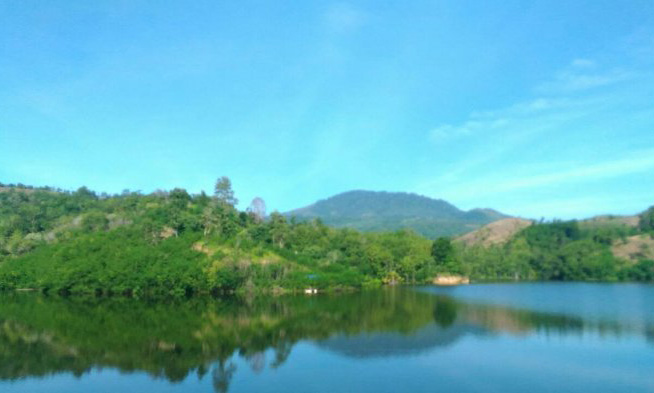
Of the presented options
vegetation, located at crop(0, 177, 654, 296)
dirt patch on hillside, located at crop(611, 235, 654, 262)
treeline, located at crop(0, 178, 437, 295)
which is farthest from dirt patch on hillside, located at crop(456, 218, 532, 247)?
treeline, located at crop(0, 178, 437, 295)

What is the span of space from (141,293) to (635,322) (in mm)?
52416

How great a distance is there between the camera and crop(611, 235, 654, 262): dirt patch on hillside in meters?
108

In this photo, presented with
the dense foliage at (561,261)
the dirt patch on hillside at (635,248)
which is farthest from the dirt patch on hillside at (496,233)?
the dirt patch on hillside at (635,248)

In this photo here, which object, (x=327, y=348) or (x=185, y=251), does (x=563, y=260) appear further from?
(x=327, y=348)

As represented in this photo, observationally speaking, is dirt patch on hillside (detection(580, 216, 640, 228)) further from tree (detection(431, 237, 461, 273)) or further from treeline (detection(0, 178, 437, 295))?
treeline (detection(0, 178, 437, 295))

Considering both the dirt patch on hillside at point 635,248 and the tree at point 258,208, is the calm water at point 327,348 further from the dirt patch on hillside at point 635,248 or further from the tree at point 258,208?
the dirt patch on hillside at point 635,248

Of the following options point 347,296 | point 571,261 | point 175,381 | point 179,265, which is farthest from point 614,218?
point 175,381

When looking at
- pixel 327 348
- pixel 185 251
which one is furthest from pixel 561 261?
pixel 327 348

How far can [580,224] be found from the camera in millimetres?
136750

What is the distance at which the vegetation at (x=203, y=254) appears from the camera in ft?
204

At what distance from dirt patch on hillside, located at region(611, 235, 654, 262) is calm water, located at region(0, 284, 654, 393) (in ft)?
217

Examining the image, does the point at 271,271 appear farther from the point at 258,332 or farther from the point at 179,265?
the point at 258,332

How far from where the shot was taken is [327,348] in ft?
104

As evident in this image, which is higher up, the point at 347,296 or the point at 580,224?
the point at 580,224
